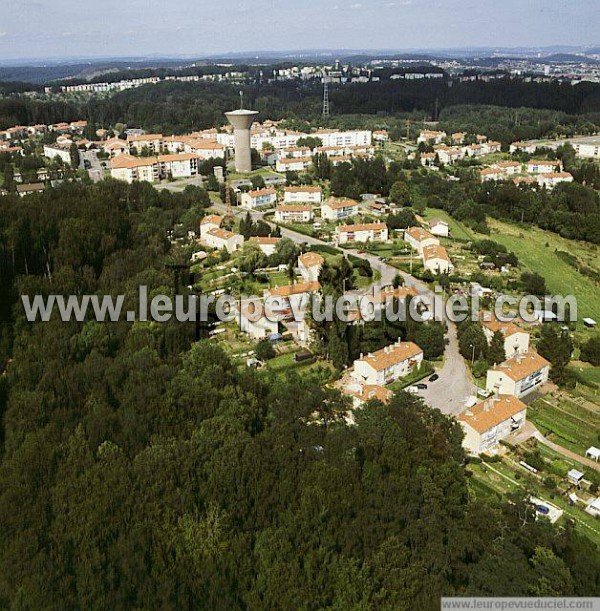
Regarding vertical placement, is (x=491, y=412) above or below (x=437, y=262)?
below

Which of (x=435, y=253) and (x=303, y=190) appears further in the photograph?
(x=303, y=190)

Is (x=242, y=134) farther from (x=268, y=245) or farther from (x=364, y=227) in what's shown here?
(x=268, y=245)

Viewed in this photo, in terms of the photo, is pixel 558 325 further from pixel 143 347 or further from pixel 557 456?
pixel 143 347

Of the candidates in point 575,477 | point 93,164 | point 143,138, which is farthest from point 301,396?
point 143,138

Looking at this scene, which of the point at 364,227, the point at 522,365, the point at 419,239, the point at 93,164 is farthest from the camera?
the point at 93,164

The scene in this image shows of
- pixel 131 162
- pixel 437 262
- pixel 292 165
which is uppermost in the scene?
pixel 131 162

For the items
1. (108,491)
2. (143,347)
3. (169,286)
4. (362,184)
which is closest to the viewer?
(108,491)

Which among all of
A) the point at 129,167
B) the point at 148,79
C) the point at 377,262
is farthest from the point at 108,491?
the point at 148,79
